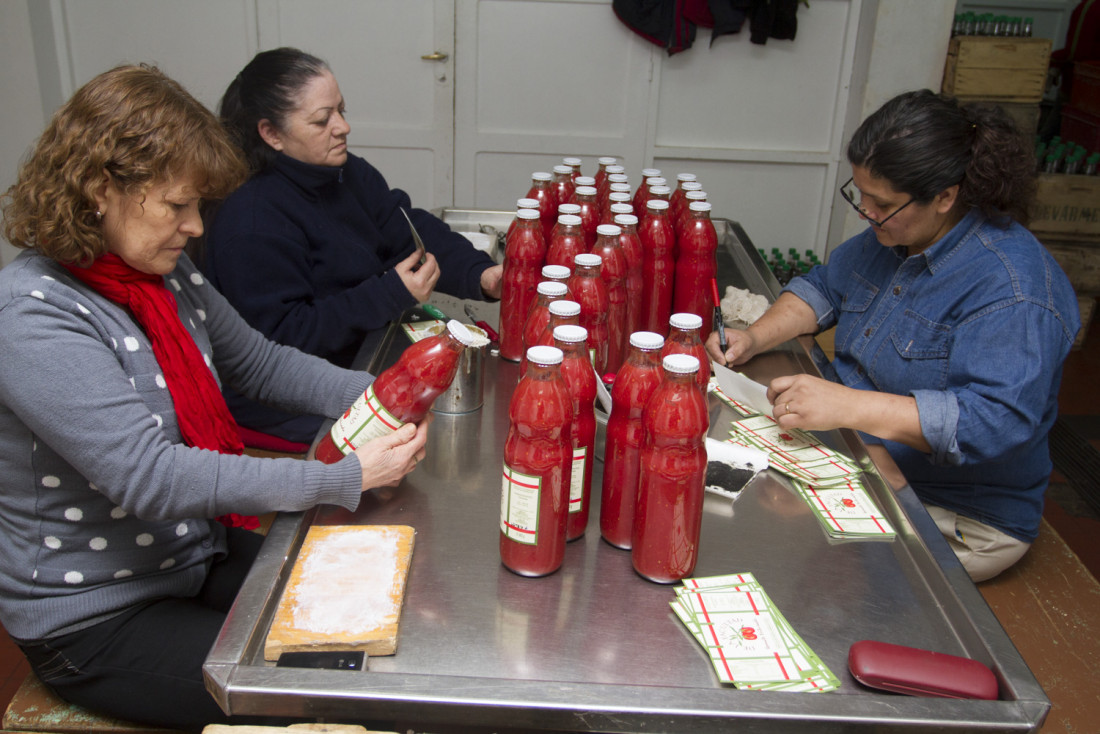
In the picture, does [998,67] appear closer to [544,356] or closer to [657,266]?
[657,266]

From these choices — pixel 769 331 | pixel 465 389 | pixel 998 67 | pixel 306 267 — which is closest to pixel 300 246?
pixel 306 267

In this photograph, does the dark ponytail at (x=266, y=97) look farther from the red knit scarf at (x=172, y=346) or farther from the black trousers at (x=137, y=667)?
the black trousers at (x=137, y=667)

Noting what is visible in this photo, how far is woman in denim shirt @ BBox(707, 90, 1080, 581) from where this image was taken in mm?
1589

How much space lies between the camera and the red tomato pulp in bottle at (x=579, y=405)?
1235 mm

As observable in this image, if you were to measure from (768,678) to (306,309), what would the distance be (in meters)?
1.50

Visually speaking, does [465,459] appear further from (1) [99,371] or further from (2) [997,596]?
(2) [997,596]

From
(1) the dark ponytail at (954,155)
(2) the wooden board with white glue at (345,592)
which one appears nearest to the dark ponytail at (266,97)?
(2) the wooden board with white glue at (345,592)

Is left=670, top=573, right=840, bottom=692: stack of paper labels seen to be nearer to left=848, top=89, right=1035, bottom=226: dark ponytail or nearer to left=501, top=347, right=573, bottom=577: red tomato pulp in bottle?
left=501, top=347, right=573, bottom=577: red tomato pulp in bottle

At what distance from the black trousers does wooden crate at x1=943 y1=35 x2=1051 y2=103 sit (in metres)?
4.36

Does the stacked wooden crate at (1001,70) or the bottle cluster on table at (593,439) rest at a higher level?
the stacked wooden crate at (1001,70)

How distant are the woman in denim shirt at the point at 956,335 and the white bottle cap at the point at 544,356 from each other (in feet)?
2.12

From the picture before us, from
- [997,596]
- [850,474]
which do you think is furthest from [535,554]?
[997,596]

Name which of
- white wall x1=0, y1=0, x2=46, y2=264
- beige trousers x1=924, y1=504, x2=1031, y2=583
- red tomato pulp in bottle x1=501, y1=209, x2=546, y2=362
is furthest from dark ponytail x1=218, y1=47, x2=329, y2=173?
white wall x1=0, y1=0, x2=46, y2=264

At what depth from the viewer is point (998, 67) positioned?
4352mm
